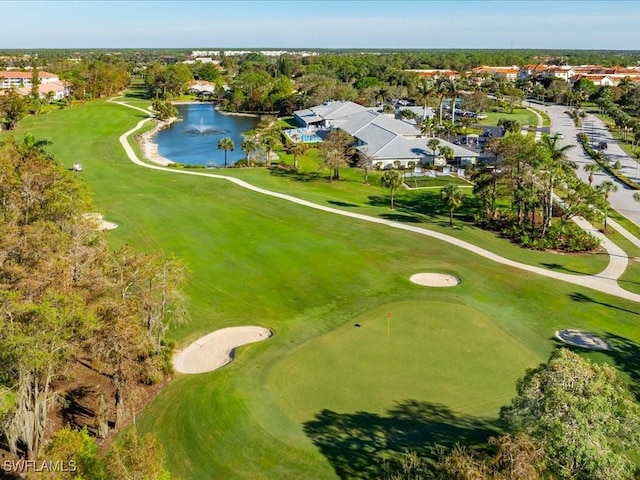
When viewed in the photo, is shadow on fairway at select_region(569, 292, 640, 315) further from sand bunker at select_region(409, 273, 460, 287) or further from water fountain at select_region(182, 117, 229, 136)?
water fountain at select_region(182, 117, 229, 136)

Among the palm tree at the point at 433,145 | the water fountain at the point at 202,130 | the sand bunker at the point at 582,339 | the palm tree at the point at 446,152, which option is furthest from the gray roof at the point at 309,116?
the sand bunker at the point at 582,339

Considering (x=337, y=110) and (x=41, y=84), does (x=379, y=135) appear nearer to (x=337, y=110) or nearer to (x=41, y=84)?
(x=337, y=110)

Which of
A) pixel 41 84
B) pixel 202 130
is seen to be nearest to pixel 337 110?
pixel 202 130

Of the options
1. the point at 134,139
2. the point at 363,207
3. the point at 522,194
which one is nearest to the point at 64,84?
the point at 134,139

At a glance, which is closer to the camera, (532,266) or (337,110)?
(532,266)

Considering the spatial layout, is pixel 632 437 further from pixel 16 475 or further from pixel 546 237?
pixel 546 237

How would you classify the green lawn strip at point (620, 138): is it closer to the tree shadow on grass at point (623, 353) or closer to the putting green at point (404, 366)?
the tree shadow on grass at point (623, 353)
